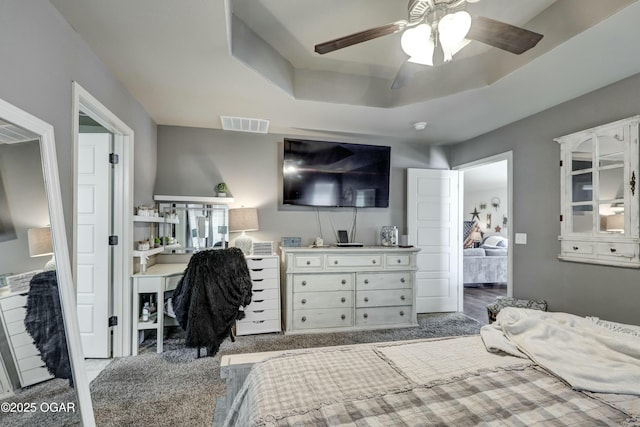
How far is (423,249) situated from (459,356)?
2835mm

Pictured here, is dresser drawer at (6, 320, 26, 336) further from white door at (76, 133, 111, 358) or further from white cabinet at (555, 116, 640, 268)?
white cabinet at (555, 116, 640, 268)

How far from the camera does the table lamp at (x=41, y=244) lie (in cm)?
131

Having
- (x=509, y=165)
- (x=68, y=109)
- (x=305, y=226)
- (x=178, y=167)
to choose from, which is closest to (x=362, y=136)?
(x=305, y=226)

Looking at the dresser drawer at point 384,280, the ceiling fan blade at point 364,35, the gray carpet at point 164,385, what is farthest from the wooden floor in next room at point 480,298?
the ceiling fan blade at point 364,35

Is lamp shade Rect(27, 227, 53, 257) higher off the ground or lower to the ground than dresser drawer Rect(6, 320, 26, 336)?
higher

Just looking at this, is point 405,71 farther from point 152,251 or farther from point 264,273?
point 152,251

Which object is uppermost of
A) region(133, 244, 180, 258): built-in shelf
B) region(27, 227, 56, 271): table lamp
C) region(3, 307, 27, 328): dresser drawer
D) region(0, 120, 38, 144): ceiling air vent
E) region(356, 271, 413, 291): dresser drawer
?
region(0, 120, 38, 144): ceiling air vent

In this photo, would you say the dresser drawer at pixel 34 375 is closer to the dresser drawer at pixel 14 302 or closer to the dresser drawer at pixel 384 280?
the dresser drawer at pixel 14 302

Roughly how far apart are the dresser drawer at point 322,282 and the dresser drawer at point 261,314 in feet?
1.13

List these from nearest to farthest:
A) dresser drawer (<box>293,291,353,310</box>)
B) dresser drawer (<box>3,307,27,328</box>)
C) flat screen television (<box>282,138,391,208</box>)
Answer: dresser drawer (<box>3,307,27,328</box>), dresser drawer (<box>293,291,353,310</box>), flat screen television (<box>282,138,391,208</box>)

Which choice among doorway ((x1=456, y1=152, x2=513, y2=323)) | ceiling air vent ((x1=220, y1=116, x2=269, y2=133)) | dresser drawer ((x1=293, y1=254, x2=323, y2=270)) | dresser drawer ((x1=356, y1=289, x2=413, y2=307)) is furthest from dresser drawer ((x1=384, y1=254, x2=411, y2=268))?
ceiling air vent ((x1=220, y1=116, x2=269, y2=133))

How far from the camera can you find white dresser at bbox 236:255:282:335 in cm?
316

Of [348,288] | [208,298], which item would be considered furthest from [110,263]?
[348,288]

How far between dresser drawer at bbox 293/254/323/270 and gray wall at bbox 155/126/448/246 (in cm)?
56
